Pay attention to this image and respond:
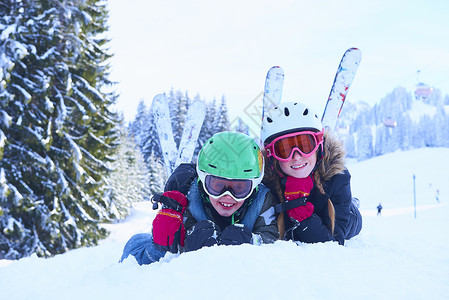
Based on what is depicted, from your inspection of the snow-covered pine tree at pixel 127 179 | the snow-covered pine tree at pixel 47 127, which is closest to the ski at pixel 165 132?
the snow-covered pine tree at pixel 47 127

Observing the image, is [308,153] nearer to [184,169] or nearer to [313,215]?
[313,215]

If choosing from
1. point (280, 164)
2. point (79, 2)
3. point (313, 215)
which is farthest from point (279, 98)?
point (79, 2)

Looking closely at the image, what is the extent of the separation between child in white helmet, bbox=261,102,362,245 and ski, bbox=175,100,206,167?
294 centimetres

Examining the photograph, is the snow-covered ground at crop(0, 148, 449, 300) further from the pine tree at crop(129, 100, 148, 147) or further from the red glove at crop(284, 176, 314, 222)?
the pine tree at crop(129, 100, 148, 147)

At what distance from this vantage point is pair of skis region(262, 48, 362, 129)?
5.70 meters

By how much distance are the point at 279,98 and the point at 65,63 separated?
26.6 feet

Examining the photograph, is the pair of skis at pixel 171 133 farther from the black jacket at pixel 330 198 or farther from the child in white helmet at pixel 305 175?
the black jacket at pixel 330 198

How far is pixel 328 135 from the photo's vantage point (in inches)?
148

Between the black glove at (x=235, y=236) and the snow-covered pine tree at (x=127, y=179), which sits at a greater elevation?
the black glove at (x=235, y=236)

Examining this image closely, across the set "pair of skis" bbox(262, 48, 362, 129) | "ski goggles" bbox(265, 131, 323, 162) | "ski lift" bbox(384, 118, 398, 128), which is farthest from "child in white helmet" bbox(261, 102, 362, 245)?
"ski lift" bbox(384, 118, 398, 128)

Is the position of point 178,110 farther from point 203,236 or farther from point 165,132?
point 203,236

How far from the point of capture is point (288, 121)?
3.50 metres

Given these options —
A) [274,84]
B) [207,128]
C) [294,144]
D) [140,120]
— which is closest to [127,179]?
[207,128]

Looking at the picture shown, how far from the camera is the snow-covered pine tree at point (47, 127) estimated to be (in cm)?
929
